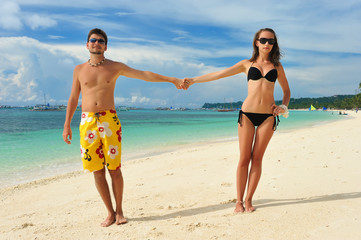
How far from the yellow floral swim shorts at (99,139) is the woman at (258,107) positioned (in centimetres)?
176

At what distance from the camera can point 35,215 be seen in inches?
196

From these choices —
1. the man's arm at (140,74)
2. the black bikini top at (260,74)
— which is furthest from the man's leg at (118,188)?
the black bikini top at (260,74)

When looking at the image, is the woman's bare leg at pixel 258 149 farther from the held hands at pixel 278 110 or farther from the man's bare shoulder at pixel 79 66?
the man's bare shoulder at pixel 79 66

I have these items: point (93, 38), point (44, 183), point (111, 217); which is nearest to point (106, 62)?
point (93, 38)

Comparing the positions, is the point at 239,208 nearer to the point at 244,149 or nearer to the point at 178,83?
the point at 244,149

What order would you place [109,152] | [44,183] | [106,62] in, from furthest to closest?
[44,183] < [106,62] < [109,152]

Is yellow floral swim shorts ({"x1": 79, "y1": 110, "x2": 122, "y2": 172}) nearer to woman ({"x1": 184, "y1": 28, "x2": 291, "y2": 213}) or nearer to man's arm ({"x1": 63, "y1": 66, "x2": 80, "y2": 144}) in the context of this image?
man's arm ({"x1": 63, "y1": 66, "x2": 80, "y2": 144})

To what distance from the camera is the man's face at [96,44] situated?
3729mm

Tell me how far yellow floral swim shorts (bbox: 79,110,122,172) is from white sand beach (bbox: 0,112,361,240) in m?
0.95

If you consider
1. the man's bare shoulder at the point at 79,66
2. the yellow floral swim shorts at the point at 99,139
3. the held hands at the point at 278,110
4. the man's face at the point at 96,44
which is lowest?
the yellow floral swim shorts at the point at 99,139

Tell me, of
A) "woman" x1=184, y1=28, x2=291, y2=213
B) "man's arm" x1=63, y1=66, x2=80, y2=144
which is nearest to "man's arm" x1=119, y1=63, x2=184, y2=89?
"man's arm" x1=63, y1=66, x2=80, y2=144

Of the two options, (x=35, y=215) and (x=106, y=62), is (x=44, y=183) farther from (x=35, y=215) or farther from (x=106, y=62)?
(x=106, y=62)

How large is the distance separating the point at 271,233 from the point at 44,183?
7.21 metres

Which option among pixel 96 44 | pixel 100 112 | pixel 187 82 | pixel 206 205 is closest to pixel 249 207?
pixel 206 205
